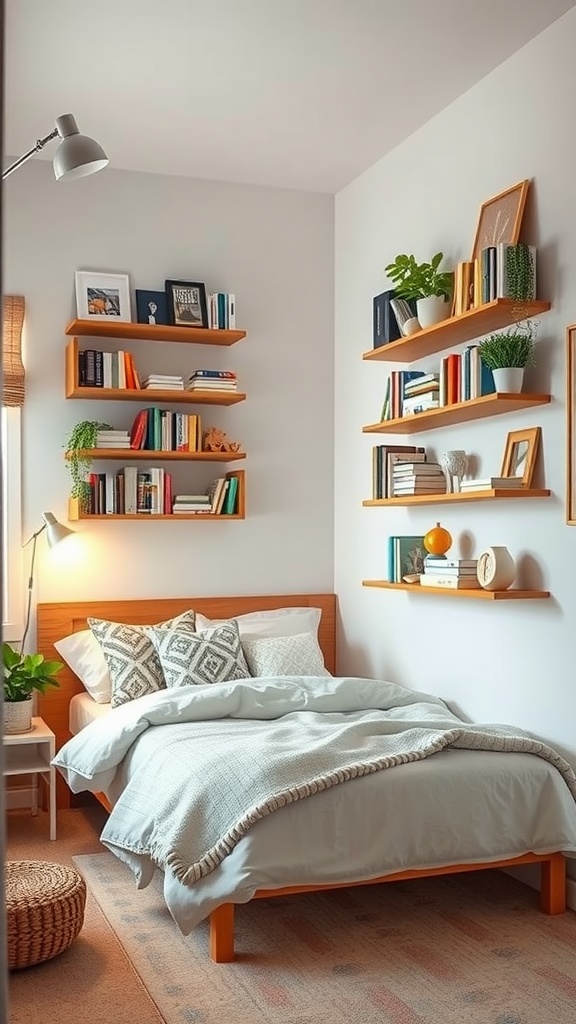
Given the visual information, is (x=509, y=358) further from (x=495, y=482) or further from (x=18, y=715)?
(x=18, y=715)

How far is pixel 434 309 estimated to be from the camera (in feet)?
13.8

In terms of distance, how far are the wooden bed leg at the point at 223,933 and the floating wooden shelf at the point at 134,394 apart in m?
2.48

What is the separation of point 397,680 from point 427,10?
276cm

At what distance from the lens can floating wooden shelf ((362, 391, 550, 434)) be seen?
3639mm

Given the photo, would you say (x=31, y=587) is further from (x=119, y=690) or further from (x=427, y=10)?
(x=427, y=10)

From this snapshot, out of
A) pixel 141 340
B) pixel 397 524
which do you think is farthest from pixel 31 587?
pixel 397 524

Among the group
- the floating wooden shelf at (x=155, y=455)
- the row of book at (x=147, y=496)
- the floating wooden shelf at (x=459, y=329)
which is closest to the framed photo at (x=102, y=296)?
the floating wooden shelf at (x=155, y=455)

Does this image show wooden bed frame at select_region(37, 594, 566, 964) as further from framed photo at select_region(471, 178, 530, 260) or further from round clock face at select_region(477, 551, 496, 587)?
framed photo at select_region(471, 178, 530, 260)

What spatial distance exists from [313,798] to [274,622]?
1.98 m

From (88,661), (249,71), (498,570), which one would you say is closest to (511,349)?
(498,570)

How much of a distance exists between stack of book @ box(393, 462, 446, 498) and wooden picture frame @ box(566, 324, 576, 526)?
2.89 ft

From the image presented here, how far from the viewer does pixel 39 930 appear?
299 centimetres

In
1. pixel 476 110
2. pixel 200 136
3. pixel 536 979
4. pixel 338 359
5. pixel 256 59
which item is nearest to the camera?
A: pixel 536 979

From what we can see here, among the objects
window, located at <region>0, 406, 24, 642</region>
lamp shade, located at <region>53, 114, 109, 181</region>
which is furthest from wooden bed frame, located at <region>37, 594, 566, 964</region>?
lamp shade, located at <region>53, 114, 109, 181</region>
